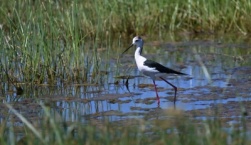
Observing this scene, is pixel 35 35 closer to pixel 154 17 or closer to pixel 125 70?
pixel 125 70

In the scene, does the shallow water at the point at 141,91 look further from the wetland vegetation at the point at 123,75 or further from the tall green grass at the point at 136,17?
the tall green grass at the point at 136,17

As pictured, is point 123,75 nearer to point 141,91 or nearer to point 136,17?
point 141,91

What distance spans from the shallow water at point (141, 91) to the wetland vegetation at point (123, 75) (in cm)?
1

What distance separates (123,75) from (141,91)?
0.72 meters

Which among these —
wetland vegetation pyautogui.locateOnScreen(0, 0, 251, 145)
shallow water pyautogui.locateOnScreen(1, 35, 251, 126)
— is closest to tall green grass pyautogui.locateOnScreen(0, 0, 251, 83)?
wetland vegetation pyautogui.locateOnScreen(0, 0, 251, 145)

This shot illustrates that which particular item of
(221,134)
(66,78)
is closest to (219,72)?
(66,78)

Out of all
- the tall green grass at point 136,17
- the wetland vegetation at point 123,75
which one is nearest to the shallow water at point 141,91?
the wetland vegetation at point 123,75

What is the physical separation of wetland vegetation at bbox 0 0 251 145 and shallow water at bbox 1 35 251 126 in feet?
0.04

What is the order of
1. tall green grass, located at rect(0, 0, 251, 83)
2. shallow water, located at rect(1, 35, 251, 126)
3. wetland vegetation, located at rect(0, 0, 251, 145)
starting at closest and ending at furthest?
wetland vegetation, located at rect(0, 0, 251, 145) → shallow water, located at rect(1, 35, 251, 126) → tall green grass, located at rect(0, 0, 251, 83)

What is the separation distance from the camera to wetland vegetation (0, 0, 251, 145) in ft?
17.0

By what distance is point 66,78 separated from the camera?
946cm

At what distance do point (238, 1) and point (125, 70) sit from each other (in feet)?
10.5

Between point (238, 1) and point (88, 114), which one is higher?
point (238, 1)

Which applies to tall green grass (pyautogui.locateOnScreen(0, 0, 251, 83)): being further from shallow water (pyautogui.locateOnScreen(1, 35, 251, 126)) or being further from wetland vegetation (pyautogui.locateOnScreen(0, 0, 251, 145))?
shallow water (pyautogui.locateOnScreen(1, 35, 251, 126))
